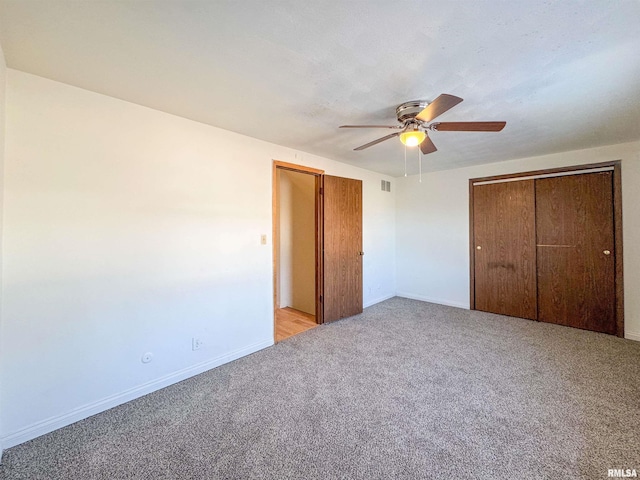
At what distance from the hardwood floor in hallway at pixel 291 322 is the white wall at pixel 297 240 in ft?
0.61

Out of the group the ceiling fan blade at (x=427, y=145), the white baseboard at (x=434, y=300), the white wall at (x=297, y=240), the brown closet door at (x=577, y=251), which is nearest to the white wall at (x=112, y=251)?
the white wall at (x=297, y=240)

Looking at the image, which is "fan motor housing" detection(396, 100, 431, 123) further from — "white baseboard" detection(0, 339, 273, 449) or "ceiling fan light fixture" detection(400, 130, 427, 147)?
"white baseboard" detection(0, 339, 273, 449)

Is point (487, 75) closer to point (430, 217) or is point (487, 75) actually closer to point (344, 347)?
point (344, 347)

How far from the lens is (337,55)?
4.87ft

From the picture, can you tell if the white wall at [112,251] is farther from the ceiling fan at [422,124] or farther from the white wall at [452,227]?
the white wall at [452,227]

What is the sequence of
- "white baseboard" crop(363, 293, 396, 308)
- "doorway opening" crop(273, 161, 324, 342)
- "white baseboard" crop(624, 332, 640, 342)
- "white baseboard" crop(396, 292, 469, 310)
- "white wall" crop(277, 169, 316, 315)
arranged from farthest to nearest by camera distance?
"white baseboard" crop(363, 293, 396, 308) < "white baseboard" crop(396, 292, 469, 310) < "white wall" crop(277, 169, 316, 315) < "doorway opening" crop(273, 161, 324, 342) < "white baseboard" crop(624, 332, 640, 342)

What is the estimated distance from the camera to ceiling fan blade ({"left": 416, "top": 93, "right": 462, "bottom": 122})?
1.51m

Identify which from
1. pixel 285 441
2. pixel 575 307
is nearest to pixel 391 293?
pixel 575 307

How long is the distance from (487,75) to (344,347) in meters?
2.78

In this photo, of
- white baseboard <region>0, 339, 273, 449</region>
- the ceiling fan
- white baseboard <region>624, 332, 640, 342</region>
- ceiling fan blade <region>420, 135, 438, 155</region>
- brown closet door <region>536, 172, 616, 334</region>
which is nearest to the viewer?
white baseboard <region>0, 339, 273, 449</region>

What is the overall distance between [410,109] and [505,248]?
3.10 m

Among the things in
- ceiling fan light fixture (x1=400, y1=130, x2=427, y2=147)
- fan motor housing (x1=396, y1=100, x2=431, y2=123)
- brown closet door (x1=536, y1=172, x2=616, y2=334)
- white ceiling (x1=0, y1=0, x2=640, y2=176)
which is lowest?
brown closet door (x1=536, y1=172, x2=616, y2=334)

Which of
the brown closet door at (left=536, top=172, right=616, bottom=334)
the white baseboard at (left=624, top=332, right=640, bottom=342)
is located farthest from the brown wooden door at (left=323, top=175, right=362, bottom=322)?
the white baseboard at (left=624, top=332, right=640, bottom=342)

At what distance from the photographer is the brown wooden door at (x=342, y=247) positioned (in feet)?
12.0
